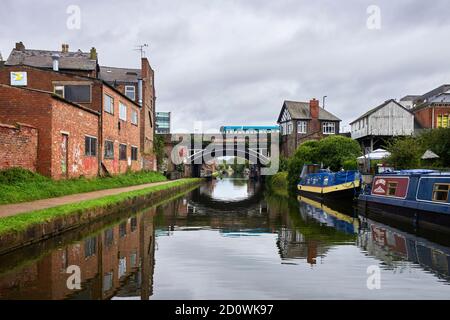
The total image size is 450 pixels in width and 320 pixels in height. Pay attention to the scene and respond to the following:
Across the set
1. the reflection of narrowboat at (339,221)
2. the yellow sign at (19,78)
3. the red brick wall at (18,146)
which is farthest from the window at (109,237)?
the yellow sign at (19,78)

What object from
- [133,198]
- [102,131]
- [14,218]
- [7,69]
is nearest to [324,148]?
[102,131]

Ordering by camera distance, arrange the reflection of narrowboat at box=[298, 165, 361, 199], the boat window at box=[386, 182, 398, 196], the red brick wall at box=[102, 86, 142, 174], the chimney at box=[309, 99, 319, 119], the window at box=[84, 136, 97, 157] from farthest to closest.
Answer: the chimney at box=[309, 99, 319, 119] < the red brick wall at box=[102, 86, 142, 174] < the reflection of narrowboat at box=[298, 165, 361, 199] < the window at box=[84, 136, 97, 157] < the boat window at box=[386, 182, 398, 196]

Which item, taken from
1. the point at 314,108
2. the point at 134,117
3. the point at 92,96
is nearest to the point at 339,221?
the point at 92,96

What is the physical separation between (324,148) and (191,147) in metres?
27.4

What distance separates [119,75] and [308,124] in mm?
22969

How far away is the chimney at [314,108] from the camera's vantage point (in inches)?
2055

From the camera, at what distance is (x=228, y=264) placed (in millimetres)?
8250

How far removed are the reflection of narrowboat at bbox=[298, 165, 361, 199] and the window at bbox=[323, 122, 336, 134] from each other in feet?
78.9

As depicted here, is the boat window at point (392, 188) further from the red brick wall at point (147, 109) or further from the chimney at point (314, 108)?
the chimney at point (314, 108)

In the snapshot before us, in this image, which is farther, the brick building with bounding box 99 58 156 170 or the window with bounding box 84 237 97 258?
the brick building with bounding box 99 58 156 170

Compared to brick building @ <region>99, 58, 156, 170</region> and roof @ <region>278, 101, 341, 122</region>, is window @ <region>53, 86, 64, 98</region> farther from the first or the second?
roof @ <region>278, 101, 341, 122</region>

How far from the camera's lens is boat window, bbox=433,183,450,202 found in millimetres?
13113

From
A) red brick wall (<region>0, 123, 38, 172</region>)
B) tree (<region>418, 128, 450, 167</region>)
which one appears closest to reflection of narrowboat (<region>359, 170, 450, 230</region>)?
tree (<region>418, 128, 450, 167</region>)

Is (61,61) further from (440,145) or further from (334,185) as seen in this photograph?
(440,145)
